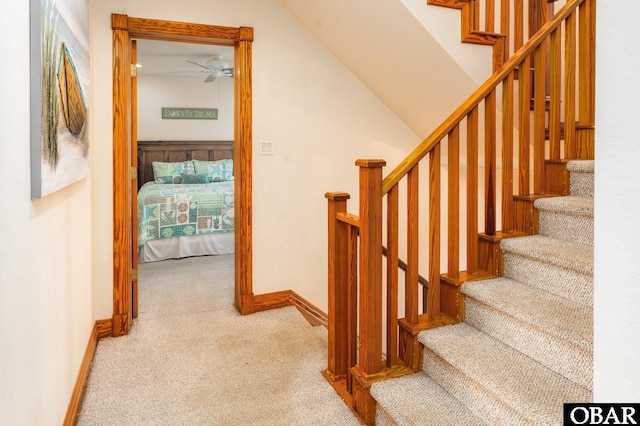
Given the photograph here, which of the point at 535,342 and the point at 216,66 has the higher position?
the point at 216,66

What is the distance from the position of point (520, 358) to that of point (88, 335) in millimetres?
2264

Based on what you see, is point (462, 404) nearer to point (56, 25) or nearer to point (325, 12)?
point (56, 25)

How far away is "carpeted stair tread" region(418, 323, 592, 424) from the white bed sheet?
12.0 ft

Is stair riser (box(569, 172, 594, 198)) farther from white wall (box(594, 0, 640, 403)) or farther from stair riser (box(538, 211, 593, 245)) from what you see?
white wall (box(594, 0, 640, 403))

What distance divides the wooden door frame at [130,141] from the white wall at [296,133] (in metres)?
0.07

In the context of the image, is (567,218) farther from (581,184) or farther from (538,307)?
(538,307)

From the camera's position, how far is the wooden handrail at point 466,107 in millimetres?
1926

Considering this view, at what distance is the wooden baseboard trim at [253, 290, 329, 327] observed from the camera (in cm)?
319

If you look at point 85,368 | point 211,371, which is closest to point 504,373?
point 211,371

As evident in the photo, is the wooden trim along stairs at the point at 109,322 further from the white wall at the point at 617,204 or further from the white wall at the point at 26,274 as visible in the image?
the white wall at the point at 617,204

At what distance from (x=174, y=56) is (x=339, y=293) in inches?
201

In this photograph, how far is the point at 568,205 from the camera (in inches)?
79.7

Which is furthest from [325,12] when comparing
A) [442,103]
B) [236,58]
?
[442,103]

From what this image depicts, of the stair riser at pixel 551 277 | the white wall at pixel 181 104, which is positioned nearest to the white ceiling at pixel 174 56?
the white wall at pixel 181 104
